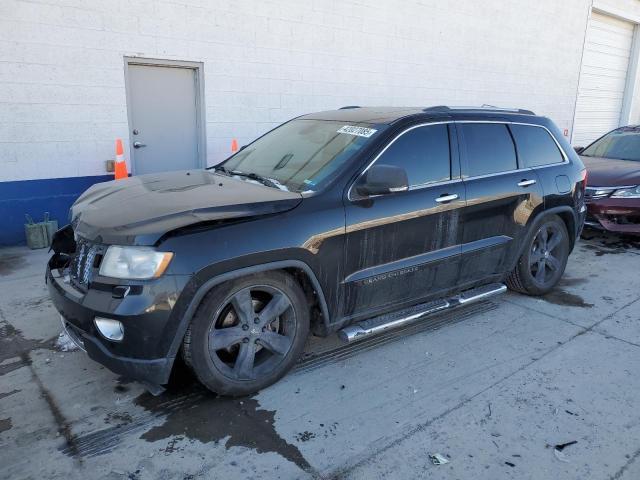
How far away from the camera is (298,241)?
320 centimetres

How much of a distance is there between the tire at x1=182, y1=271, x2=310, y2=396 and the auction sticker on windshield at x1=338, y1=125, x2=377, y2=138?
1.21m

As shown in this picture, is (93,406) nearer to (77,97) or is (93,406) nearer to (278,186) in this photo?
(278,186)

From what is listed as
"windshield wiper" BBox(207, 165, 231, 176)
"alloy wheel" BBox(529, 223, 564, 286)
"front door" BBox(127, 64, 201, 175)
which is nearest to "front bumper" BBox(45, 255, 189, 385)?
"windshield wiper" BBox(207, 165, 231, 176)

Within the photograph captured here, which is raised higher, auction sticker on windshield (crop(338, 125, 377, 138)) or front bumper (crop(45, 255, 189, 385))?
auction sticker on windshield (crop(338, 125, 377, 138))

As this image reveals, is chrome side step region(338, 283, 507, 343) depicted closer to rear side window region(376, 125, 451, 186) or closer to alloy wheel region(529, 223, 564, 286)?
alloy wheel region(529, 223, 564, 286)

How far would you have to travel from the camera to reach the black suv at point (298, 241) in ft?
9.40

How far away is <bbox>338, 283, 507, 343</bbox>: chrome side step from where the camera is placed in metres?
3.59

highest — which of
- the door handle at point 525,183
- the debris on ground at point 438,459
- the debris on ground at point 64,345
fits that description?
the door handle at point 525,183

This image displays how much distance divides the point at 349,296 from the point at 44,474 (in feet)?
6.45

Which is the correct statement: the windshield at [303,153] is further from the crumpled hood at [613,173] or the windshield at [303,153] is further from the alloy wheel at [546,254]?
the crumpled hood at [613,173]

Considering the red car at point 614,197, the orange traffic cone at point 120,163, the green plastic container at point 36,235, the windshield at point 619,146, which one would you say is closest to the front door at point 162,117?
the orange traffic cone at point 120,163

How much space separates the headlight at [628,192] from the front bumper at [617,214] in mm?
68

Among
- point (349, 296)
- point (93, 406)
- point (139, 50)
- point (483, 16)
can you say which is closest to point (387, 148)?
point (349, 296)

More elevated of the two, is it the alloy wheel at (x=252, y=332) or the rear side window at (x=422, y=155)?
the rear side window at (x=422, y=155)
